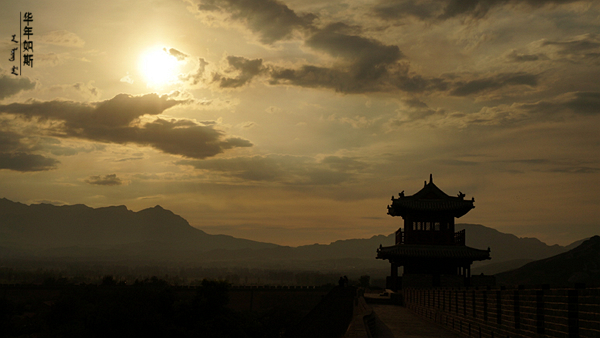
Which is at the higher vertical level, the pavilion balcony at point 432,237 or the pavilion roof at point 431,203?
the pavilion roof at point 431,203

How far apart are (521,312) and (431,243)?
3328 cm

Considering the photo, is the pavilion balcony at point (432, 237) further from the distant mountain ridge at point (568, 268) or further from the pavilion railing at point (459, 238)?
the distant mountain ridge at point (568, 268)

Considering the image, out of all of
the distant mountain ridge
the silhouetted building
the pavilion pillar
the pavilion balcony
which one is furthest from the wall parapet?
the distant mountain ridge

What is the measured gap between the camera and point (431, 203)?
46.0 m

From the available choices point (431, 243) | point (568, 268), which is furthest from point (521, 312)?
point (568, 268)

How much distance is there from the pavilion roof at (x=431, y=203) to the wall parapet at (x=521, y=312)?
2164 centimetres

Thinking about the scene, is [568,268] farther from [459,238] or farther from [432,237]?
[432,237]

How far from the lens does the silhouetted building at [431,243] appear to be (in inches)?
1738

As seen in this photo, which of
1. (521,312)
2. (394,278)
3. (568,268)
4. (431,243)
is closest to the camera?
(521,312)

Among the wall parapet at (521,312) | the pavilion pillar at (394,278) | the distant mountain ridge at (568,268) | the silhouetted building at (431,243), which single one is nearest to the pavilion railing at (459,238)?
the silhouetted building at (431,243)

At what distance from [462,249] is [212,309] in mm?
27591

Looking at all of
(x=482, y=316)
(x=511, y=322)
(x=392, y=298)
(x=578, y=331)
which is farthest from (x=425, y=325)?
(x=392, y=298)

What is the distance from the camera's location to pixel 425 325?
24.5 metres

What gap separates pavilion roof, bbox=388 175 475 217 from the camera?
45531 mm
